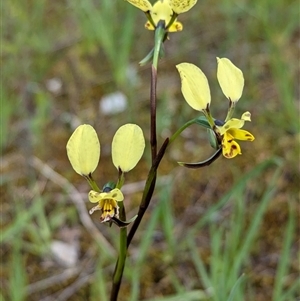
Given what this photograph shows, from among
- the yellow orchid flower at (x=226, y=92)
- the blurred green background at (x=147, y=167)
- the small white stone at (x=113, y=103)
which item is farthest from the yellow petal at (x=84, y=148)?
the small white stone at (x=113, y=103)

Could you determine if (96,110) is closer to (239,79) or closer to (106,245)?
(106,245)

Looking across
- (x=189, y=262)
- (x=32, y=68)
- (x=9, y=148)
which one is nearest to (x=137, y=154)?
(x=189, y=262)

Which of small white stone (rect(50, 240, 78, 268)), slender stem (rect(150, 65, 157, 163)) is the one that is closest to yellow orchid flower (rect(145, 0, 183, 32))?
slender stem (rect(150, 65, 157, 163))

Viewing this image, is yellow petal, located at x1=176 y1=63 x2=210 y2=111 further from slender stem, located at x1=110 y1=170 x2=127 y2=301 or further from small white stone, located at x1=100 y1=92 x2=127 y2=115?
small white stone, located at x1=100 y1=92 x2=127 y2=115

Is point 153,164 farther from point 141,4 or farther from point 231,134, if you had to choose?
point 141,4

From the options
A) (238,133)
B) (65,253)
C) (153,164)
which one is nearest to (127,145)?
(153,164)
